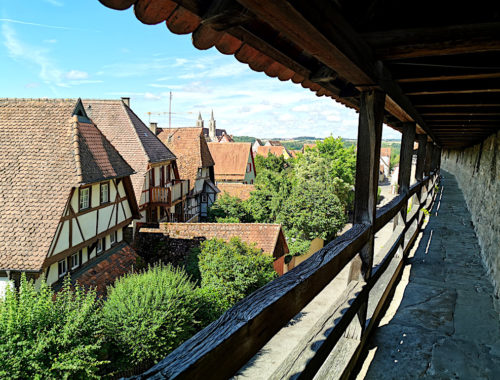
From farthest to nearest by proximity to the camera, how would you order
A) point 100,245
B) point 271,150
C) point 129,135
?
point 271,150, point 129,135, point 100,245

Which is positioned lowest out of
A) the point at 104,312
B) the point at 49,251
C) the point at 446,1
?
the point at 104,312

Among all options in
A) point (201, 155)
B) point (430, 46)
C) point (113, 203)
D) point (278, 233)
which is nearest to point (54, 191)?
point (113, 203)

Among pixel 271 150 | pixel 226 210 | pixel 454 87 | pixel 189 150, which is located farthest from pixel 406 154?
pixel 271 150

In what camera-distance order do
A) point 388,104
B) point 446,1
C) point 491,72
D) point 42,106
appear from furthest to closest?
point 42,106
point 388,104
point 491,72
point 446,1

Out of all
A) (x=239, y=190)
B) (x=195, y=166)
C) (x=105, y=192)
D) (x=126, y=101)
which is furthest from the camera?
(x=239, y=190)

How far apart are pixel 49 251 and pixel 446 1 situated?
889 cm

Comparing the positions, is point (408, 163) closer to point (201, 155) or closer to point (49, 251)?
point (49, 251)

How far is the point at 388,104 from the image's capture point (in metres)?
3.26

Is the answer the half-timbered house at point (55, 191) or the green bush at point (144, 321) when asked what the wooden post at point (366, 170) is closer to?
the green bush at point (144, 321)

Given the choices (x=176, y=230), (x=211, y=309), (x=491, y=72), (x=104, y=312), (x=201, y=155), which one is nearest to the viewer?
(x=491, y=72)

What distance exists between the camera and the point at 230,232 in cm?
1350

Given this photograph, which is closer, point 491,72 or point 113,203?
point 491,72

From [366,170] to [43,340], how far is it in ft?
19.0

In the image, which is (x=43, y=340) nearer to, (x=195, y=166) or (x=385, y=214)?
(x=385, y=214)
